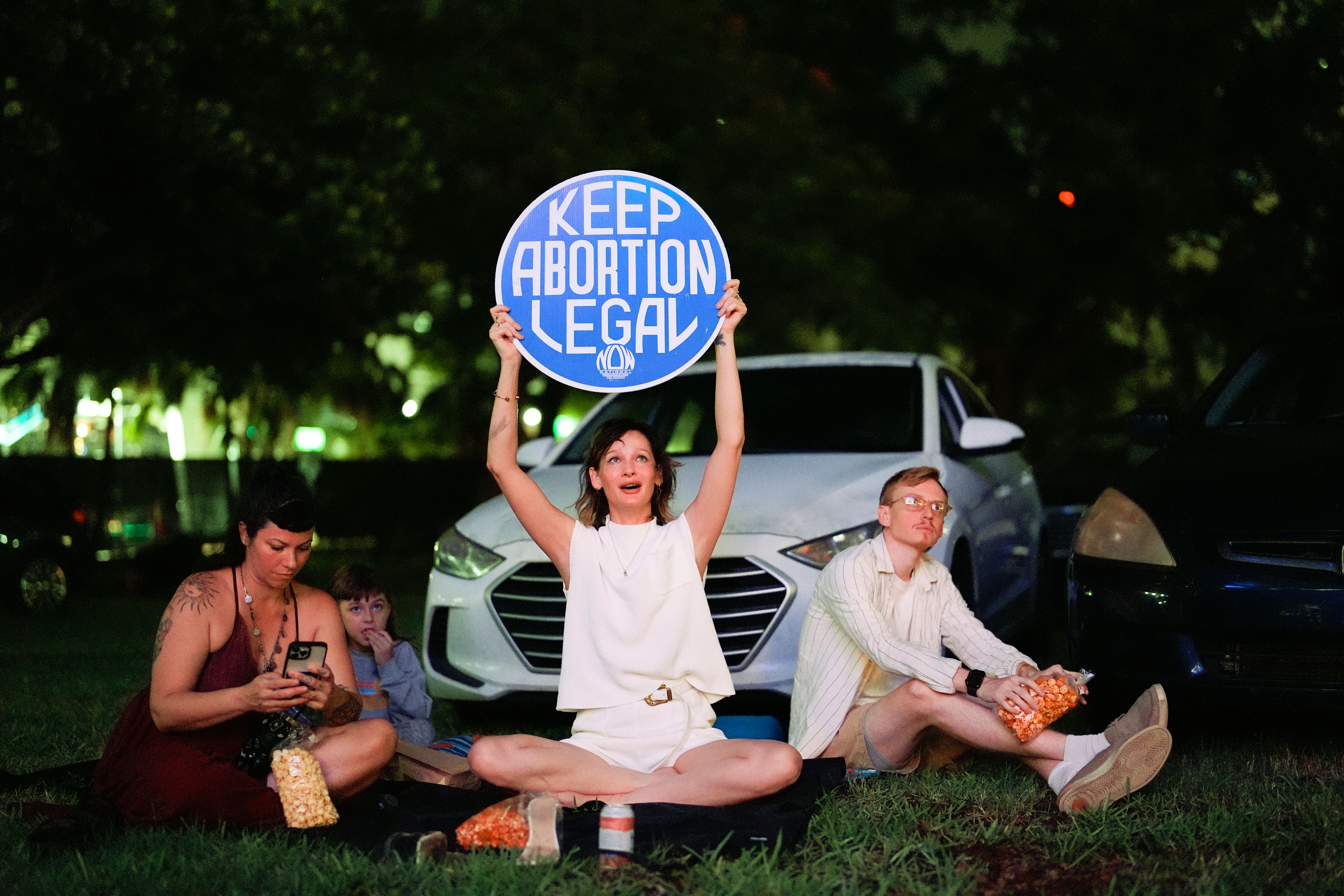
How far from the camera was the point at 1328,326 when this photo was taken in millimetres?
6320

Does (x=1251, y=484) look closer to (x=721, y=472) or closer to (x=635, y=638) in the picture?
(x=721, y=472)

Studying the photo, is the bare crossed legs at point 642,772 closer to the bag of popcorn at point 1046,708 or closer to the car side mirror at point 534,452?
the bag of popcorn at point 1046,708

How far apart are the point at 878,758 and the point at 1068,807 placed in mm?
694

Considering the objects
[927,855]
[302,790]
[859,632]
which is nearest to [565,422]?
[859,632]

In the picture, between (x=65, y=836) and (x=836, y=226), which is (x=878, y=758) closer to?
(x=65, y=836)

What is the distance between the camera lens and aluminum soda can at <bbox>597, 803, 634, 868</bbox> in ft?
11.9

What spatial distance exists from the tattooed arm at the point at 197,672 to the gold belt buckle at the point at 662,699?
3.34 ft

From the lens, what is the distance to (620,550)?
4379 millimetres

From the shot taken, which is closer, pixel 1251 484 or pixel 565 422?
pixel 1251 484

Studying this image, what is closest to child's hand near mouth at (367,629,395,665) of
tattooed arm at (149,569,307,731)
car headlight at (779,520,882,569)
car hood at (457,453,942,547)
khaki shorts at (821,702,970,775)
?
car hood at (457,453,942,547)

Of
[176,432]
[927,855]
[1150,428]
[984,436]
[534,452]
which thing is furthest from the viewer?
[176,432]

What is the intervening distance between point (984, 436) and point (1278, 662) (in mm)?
1953

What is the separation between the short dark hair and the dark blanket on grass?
0.89m

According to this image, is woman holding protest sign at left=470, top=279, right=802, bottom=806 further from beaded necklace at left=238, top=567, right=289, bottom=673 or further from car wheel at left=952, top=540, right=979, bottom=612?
car wheel at left=952, top=540, right=979, bottom=612
